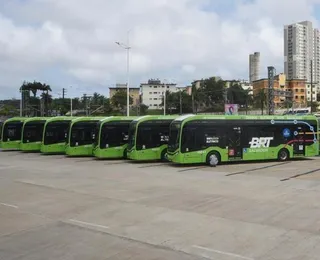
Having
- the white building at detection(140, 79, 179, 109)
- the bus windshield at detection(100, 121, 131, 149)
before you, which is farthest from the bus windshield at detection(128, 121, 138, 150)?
the white building at detection(140, 79, 179, 109)

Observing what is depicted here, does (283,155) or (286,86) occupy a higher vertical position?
(286,86)

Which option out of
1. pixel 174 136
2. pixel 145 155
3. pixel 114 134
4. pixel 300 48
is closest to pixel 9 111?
pixel 300 48

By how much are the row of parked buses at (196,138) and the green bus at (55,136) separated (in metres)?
1.30

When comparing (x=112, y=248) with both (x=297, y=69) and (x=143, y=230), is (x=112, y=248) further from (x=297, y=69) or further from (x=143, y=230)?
(x=297, y=69)

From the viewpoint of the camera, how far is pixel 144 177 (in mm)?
19000

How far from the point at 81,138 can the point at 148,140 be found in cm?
649

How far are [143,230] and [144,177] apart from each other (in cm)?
971

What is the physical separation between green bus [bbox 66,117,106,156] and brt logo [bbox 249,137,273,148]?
11354 millimetres

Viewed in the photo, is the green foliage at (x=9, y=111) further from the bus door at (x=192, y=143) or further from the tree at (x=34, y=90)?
the bus door at (x=192, y=143)

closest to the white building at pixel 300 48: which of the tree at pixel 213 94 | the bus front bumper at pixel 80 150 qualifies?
the tree at pixel 213 94

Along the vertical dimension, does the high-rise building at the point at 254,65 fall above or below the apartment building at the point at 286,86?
above

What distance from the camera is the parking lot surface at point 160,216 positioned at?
25.5ft

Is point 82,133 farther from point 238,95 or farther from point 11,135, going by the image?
point 238,95

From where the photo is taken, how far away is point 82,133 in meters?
30.5
